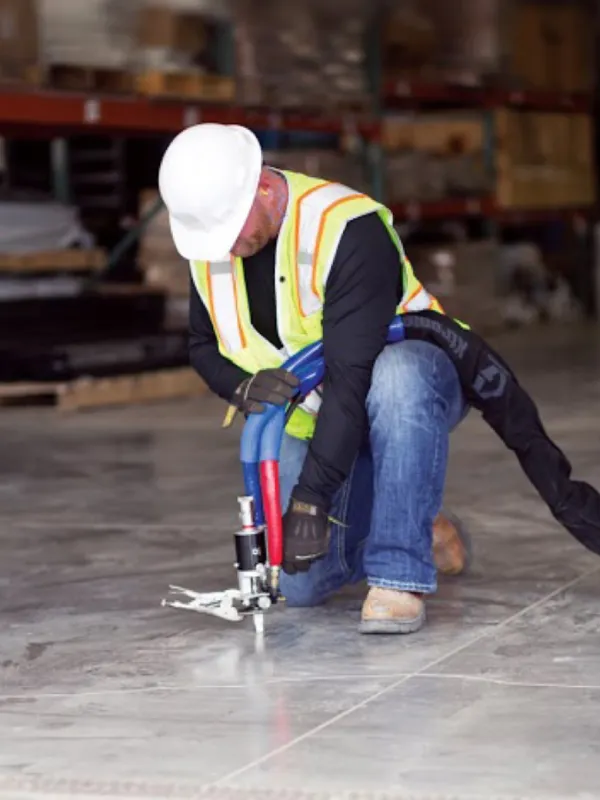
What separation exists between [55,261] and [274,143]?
114 inches

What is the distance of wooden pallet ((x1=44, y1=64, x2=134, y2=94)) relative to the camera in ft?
29.6

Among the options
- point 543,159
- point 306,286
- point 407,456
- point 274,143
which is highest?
point 306,286

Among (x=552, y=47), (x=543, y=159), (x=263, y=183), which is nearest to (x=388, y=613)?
(x=263, y=183)

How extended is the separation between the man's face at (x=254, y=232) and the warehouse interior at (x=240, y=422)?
861mm

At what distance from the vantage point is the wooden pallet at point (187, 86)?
945 cm

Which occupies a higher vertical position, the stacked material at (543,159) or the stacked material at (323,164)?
the stacked material at (323,164)

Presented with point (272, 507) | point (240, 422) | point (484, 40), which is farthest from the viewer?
point (484, 40)

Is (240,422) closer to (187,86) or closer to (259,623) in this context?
(187,86)

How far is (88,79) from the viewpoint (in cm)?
915

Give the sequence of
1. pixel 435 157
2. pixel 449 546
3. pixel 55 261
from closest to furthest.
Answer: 1. pixel 449 546
2. pixel 55 261
3. pixel 435 157

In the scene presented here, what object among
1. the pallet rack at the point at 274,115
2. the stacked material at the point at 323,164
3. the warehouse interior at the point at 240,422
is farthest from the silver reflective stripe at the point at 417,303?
the stacked material at the point at 323,164

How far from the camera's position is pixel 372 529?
409cm

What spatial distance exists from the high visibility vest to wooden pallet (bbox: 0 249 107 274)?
16.9ft

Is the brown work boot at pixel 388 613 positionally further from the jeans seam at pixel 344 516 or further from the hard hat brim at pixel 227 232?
the hard hat brim at pixel 227 232
